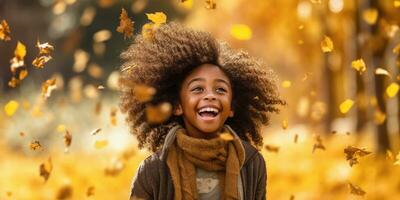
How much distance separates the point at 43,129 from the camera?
1322cm

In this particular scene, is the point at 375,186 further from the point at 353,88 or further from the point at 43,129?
the point at 43,129

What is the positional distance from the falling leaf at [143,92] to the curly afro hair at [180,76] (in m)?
0.06

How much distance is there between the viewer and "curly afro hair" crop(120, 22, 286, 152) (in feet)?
14.6

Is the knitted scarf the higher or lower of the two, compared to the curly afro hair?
lower

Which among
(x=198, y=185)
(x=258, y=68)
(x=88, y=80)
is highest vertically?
(x=88, y=80)

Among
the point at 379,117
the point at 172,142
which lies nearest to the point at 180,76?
the point at 172,142

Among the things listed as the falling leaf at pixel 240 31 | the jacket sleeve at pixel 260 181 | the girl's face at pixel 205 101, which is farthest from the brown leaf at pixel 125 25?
the falling leaf at pixel 240 31

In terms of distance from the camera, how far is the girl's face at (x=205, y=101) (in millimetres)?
4195

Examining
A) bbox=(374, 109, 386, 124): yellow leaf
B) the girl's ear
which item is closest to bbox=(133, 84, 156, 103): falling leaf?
the girl's ear

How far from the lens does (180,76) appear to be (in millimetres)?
4438

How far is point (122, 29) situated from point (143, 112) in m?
0.48

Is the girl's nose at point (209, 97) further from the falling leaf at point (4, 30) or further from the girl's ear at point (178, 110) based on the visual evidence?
the falling leaf at point (4, 30)

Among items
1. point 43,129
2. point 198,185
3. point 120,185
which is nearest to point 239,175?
point 198,185

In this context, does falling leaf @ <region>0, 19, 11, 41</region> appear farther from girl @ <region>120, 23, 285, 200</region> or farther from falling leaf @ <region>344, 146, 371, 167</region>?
falling leaf @ <region>344, 146, 371, 167</region>
